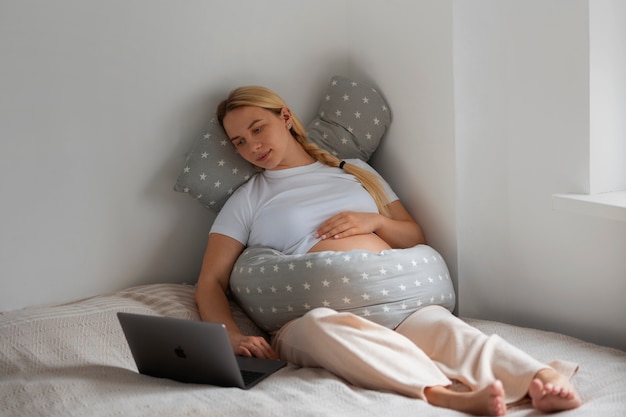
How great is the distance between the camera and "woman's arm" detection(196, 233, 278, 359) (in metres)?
2.14

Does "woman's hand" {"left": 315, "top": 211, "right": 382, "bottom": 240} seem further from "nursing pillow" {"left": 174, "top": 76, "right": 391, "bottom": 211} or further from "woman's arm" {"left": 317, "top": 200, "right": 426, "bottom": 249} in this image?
"nursing pillow" {"left": 174, "top": 76, "right": 391, "bottom": 211}

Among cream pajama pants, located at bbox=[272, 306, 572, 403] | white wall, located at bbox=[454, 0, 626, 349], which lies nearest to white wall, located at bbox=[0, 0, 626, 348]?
white wall, located at bbox=[454, 0, 626, 349]

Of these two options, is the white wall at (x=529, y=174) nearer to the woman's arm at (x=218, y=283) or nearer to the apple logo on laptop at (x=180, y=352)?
the woman's arm at (x=218, y=283)

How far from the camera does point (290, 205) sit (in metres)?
2.28

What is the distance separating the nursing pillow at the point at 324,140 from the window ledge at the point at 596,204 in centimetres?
65

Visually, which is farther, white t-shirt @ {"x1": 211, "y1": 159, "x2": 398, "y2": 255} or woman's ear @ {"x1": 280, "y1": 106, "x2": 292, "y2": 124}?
woman's ear @ {"x1": 280, "y1": 106, "x2": 292, "y2": 124}

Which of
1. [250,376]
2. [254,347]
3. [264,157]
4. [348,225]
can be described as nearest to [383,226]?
[348,225]

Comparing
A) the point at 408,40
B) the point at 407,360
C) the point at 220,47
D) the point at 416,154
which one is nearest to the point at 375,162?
the point at 416,154

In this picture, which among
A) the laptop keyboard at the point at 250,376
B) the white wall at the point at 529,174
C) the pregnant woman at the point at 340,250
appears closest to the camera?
the pregnant woman at the point at 340,250

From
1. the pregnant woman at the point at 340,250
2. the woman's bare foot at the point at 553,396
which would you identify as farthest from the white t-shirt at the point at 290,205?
the woman's bare foot at the point at 553,396

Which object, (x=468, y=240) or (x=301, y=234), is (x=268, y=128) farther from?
(x=468, y=240)

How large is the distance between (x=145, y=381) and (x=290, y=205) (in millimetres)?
667

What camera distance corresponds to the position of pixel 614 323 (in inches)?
77.8

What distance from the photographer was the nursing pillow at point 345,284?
6.63ft
